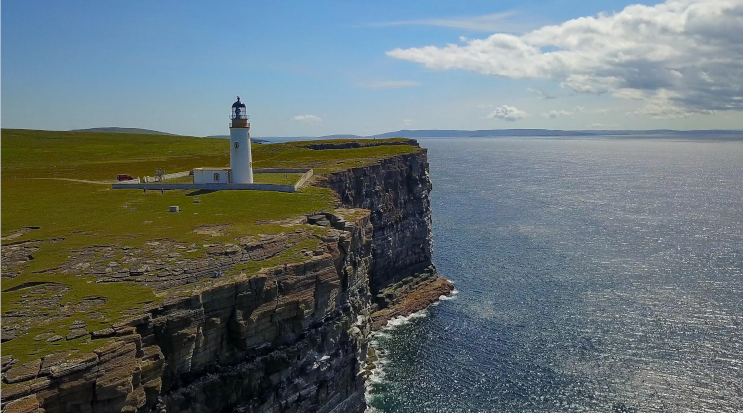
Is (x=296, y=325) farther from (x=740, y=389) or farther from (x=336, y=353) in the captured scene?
(x=740, y=389)

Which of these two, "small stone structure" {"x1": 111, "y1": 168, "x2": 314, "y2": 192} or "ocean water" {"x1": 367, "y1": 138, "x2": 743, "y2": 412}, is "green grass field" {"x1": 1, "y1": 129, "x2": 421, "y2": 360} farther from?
"ocean water" {"x1": 367, "y1": 138, "x2": 743, "y2": 412}

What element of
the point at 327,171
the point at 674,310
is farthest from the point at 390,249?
the point at 674,310

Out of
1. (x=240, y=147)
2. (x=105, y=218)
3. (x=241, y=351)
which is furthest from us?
(x=240, y=147)

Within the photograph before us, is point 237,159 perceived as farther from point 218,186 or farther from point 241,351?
point 241,351

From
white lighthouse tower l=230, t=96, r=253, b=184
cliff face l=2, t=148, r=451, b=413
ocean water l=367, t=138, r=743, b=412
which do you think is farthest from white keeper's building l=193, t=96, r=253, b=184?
ocean water l=367, t=138, r=743, b=412

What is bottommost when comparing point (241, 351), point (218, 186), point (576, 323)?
point (576, 323)

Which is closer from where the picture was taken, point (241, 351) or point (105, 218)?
point (241, 351)

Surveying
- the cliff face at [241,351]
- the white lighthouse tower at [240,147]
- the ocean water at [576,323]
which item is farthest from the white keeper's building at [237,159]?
the ocean water at [576,323]

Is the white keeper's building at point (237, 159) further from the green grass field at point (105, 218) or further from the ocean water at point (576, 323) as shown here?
the ocean water at point (576, 323)

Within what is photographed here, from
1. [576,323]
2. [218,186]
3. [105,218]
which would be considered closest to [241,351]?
[105,218]
